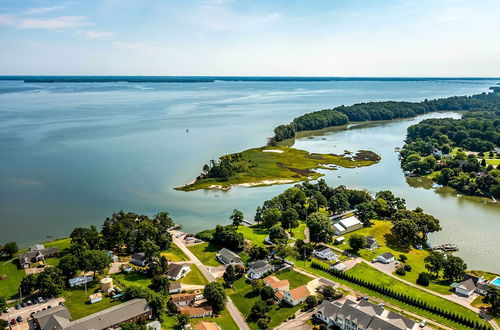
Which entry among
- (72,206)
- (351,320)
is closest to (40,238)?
(72,206)

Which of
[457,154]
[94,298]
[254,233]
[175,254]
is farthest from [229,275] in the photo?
[457,154]

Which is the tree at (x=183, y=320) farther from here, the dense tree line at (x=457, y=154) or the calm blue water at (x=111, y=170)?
the dense tree line at (x=457, y=154)

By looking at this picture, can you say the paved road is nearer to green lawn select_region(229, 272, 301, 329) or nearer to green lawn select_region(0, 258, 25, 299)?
green lawn select_region(229, 272, 301, 329)

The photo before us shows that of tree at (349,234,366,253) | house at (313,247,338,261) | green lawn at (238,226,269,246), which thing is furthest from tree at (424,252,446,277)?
green lawn at (238,226,269,246)

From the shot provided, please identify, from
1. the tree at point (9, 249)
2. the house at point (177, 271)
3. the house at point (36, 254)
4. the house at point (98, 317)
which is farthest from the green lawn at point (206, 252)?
the tree at point (9, 249)

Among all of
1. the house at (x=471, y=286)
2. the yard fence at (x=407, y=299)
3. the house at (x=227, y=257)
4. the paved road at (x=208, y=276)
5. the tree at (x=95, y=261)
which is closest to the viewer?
the yard fence at (x=407, y=299)

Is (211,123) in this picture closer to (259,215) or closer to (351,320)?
(259,215)
